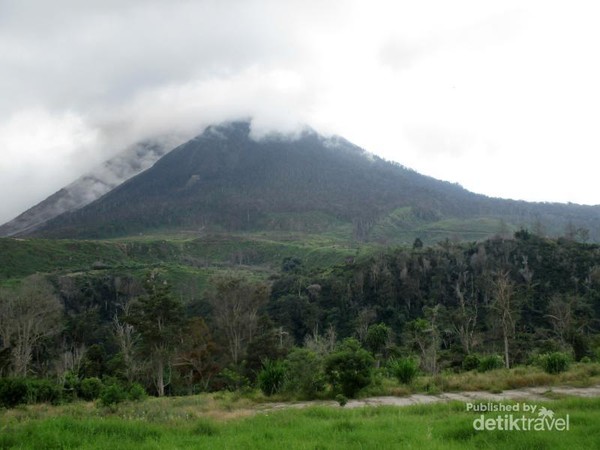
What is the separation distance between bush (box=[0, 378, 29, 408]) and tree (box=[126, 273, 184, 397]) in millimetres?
16627

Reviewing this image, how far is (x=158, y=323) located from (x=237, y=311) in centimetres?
1392

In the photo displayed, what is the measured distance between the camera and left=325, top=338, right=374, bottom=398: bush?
1134 centimetres

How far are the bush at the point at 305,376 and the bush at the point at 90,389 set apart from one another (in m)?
9.23

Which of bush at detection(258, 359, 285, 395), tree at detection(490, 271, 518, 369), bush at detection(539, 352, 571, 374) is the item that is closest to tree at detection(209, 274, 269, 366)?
tree at detection(490, 271, 518, 369)

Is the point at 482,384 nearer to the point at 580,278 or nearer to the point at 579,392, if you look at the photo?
the point at 579,392

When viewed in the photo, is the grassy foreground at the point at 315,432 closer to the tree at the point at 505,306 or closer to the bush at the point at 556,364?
the bush at the point at 556,364

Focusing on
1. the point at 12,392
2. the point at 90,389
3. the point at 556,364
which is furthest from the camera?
the point at 90,389

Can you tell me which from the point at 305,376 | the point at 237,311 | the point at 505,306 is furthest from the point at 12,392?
the point at 237,311

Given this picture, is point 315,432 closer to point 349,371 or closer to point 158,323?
point 349,371

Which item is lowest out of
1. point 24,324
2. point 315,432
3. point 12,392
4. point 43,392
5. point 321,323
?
point 321,323

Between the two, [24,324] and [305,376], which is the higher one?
[305,376]

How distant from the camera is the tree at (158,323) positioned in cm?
3006

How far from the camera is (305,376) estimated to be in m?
11.9

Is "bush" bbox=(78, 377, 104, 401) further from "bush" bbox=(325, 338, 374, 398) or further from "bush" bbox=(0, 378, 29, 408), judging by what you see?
"bush" bbox=(325, 338, 374, 398)
